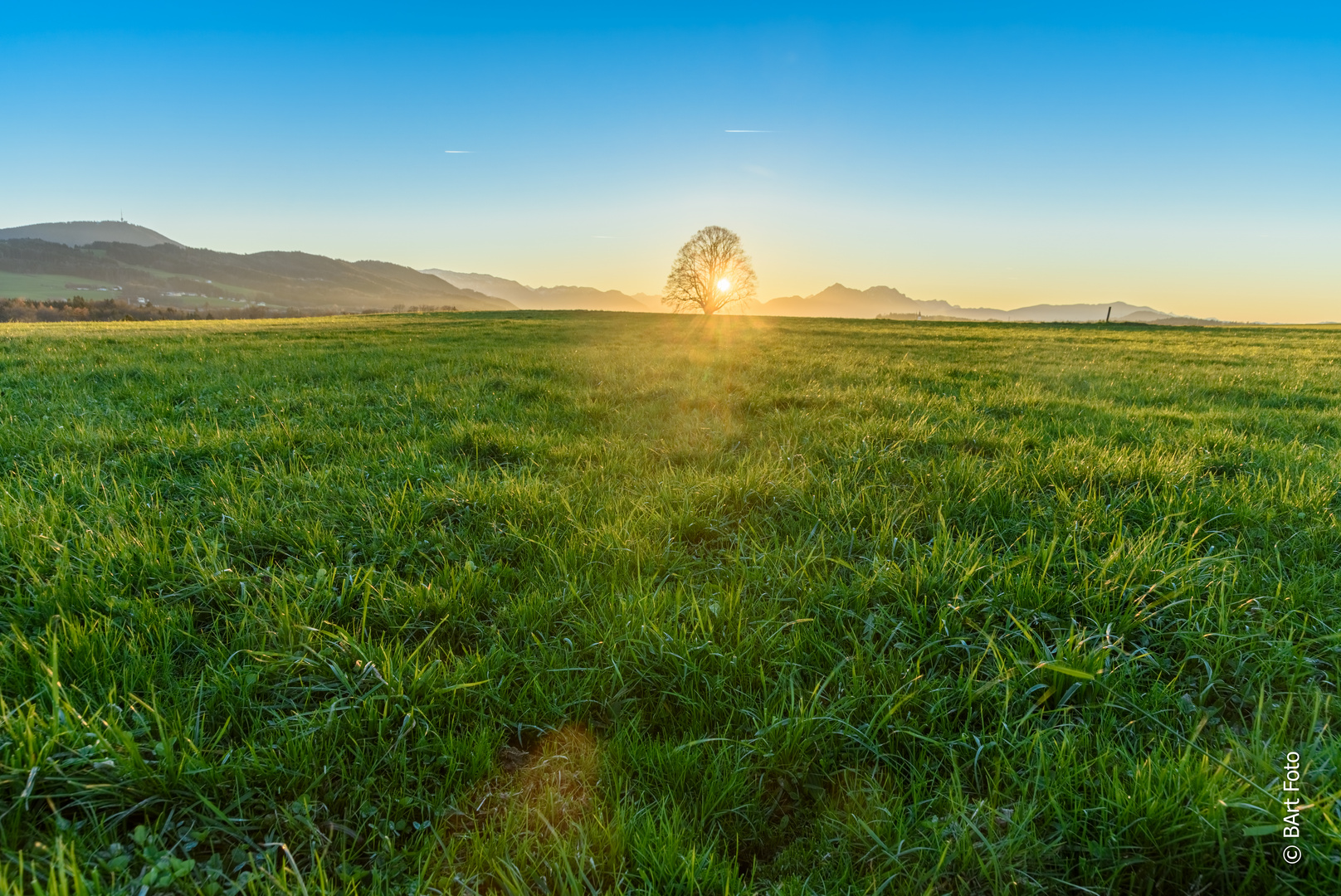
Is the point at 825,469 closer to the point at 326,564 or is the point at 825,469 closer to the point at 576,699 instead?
the point at 576,699

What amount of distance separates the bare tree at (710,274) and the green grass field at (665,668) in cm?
5803

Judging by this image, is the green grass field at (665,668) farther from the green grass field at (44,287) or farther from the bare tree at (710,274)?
the green grass field at (44,287)

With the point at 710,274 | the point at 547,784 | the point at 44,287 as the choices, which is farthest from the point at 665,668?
the point at 44,287

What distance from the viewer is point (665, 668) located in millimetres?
2303

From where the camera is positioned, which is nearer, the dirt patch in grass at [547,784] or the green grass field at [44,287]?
the dirt patch in grass at [547,784]

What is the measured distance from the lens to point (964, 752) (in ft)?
6.33

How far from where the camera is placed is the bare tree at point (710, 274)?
5875cm

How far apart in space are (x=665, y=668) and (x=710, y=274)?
2419 inches

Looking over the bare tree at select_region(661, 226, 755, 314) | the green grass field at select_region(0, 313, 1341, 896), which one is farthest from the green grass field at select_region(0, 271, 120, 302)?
the green grass field at select_region(0, 313, 1341, 896)

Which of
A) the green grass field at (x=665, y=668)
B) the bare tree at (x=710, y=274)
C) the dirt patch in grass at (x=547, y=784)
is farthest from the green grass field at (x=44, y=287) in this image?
the dirt patch in grass at (x=547, y=784)

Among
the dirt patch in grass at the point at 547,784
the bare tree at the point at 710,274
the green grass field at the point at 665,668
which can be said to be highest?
the bare tree at the point at 710,274

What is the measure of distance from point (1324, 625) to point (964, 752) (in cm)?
194

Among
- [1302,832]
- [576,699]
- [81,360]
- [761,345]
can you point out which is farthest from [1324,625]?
[81,360]

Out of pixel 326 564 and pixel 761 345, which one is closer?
pixel 326 564
